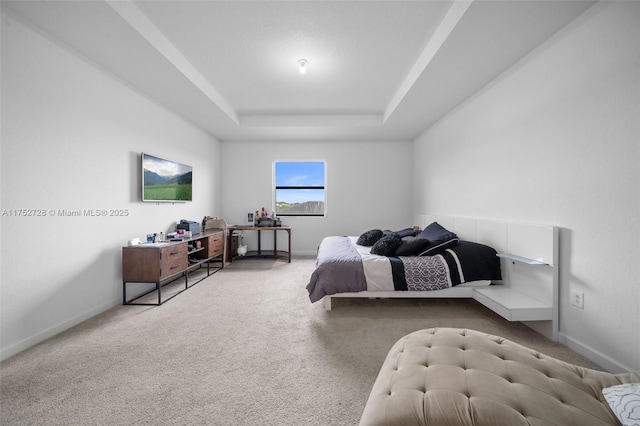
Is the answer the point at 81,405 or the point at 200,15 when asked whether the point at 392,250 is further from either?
the point at 200,15

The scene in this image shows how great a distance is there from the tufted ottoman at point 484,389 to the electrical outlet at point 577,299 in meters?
1.02

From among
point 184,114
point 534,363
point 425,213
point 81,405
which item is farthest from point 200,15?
point 425,213

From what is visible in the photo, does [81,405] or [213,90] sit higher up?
[213,90]

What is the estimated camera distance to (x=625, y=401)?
912 millimetres

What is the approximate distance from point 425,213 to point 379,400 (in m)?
4.40

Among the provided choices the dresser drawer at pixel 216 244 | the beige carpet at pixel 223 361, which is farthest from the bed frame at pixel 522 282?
the dresser drawer at pixel 216 244

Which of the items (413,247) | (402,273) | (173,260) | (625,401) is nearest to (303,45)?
(413,247)

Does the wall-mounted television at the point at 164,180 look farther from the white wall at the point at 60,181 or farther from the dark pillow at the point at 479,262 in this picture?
the dark pillow at the point at 479,262

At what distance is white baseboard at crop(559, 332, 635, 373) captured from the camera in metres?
1.66

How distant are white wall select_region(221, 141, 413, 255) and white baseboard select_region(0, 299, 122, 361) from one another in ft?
10.3

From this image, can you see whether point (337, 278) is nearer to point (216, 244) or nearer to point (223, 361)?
point (223, 361)

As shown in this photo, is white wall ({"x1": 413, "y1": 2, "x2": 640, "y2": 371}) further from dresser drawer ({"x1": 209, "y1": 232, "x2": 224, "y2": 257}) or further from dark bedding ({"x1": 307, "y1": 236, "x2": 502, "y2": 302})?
dresser drawer ({"x1": 209, "y1": 232, "x2": 224, "y2": 257})

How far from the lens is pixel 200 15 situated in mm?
2160

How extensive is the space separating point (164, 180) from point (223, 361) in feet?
9.10
